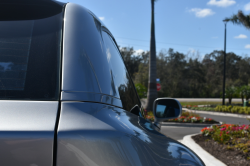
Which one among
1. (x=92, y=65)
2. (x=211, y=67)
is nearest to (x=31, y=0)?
(x=92, y=65)

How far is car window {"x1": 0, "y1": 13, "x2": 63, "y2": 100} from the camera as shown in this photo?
988 millimetres

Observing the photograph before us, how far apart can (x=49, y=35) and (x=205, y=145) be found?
634cm

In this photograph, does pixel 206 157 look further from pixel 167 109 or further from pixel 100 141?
pixel 100 141

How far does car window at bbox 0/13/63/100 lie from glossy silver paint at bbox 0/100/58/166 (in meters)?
0.17

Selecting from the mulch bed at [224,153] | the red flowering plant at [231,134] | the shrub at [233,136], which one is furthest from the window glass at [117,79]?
the red flowering plant at [231,134]

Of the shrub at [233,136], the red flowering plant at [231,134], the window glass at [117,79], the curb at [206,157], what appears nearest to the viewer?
the window glass at [117,79]

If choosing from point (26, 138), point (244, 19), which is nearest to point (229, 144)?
point (26, 138)

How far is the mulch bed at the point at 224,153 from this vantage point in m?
4.84

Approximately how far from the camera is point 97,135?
30.5 inches

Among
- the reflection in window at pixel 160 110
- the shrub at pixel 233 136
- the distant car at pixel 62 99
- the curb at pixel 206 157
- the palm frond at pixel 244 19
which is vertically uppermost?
the palm frond at pixel 244 19

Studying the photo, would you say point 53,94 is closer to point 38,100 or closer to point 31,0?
point 38,100

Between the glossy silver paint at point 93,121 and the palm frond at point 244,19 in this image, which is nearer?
the glossy silver paint at point 93,121

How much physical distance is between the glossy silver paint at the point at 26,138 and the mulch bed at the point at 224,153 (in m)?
4.90

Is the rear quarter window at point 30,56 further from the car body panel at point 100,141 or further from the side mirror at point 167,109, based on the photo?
the side mirror at point 167,109
